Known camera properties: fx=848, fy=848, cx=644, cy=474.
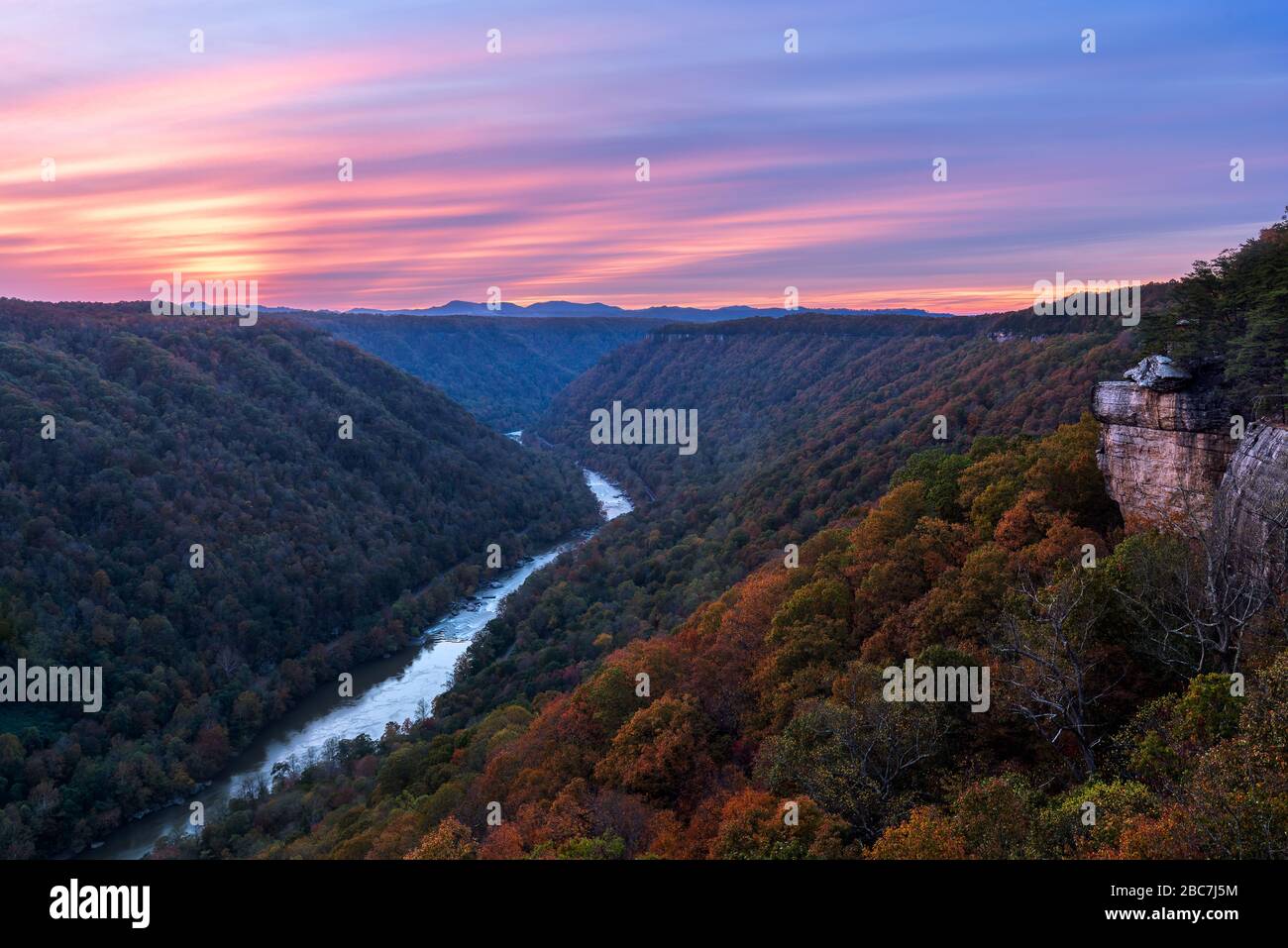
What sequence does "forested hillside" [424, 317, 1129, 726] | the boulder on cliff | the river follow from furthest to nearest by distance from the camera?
1. "forested hillside" [424, 317, 1129, 726]
2. the river
3. the boulder on cliff

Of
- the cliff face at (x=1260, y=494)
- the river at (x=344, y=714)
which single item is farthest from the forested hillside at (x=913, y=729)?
the river at (x=344, y=714)

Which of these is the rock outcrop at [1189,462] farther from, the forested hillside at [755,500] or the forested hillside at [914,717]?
the forested hillside at [755,500]

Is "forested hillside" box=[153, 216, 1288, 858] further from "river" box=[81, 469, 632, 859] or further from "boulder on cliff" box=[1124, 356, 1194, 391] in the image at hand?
"river" box=[81, 469, 632, 859]

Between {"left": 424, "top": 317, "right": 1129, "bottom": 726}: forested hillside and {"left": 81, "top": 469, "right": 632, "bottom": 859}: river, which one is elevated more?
{"left": 424, "top": 317, "right": 1129, "bottom": 726}: forested hillside

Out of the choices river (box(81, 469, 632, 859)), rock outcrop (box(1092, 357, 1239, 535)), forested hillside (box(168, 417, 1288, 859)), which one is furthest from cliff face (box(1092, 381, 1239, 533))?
river (box(81, 469, 632, 859))
